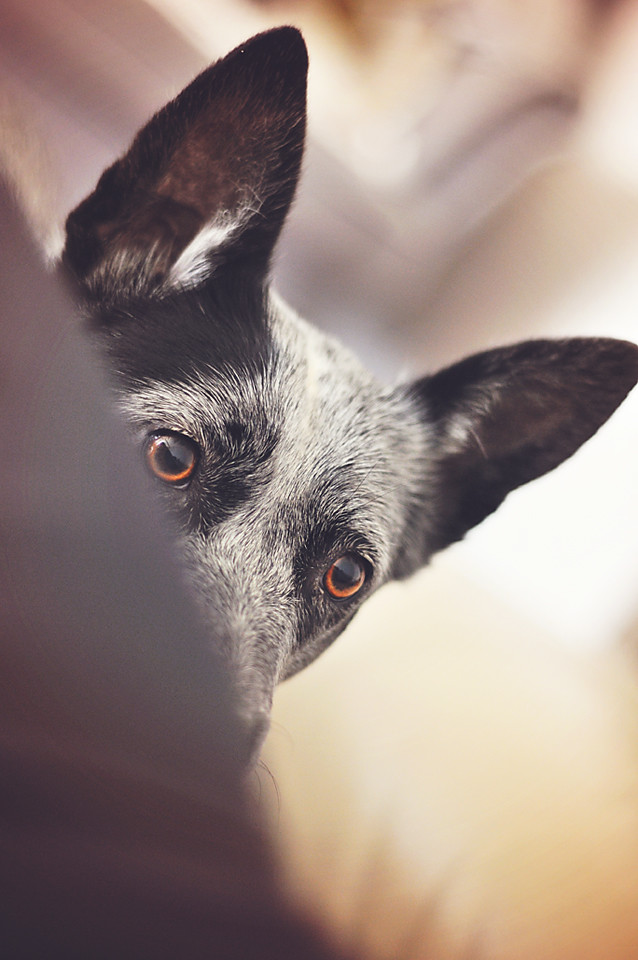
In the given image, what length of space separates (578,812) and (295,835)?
1.44 ft

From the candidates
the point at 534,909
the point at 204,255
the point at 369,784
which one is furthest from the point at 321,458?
the point at 534,909

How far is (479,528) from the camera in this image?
3.31 feet

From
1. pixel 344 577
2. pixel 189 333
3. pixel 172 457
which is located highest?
pixel 189 333

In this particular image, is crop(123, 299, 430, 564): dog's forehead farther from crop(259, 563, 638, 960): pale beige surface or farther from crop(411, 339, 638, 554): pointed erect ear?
crop(259, 563, 638, 960): pale beige surface

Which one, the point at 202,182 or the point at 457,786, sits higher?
the point at 202,182

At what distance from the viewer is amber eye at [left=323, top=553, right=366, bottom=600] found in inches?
33.9

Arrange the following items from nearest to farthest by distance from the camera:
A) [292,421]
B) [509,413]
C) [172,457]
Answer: [172,457], [292,421], [509,413]

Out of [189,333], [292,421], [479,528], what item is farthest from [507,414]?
[189,333]

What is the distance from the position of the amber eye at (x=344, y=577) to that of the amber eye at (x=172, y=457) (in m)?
0.24

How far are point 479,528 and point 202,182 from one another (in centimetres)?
64

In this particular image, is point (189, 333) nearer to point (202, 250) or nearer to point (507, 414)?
point (202, 250)

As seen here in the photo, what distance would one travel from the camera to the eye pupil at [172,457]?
714 mm

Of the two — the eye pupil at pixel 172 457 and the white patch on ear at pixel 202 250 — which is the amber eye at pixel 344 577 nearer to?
the eye pupil at pixel 172 457

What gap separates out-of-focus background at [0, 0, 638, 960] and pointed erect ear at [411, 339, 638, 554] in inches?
1.4
